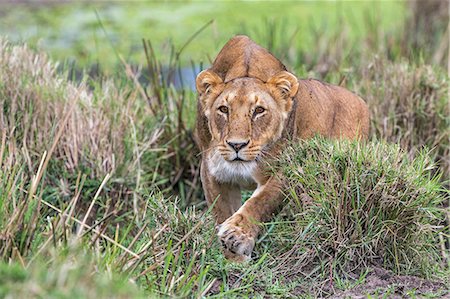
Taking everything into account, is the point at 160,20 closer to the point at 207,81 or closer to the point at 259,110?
the point at 207,81

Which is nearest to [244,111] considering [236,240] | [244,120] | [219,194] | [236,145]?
[244,120]

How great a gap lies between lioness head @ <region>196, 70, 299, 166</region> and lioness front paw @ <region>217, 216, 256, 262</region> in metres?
0.32

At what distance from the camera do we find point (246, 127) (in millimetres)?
5020

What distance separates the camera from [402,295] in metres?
4.69

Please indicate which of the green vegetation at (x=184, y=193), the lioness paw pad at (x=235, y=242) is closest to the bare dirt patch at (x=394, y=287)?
the green vegetation at (x=184, y=193)

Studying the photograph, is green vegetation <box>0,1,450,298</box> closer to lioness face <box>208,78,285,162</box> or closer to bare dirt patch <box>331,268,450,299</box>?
bare dirt patch <box>331,268,450,299</box>

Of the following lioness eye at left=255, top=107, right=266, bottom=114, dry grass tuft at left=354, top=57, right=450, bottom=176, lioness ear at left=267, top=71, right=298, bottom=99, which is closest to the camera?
lioness eye at left=255, top=107, right=266, bottom=114

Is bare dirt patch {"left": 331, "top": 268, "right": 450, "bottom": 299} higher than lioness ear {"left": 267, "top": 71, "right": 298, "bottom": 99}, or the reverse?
lioness ear {"left": 267, "top": 71, "right": 298, "bottom": 99}

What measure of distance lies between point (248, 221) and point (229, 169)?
304mm

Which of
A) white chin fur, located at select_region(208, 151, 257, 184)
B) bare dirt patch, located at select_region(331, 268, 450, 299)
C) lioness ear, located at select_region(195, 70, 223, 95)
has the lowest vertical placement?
bare dirt patch, located at select_region(331, 268, 450, 299)

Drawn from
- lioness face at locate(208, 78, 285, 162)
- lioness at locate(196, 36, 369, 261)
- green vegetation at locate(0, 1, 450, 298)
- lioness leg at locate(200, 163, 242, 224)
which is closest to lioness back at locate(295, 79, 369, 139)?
lioness at locate(196, 36, 369, 261)

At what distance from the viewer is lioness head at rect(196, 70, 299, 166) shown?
5016 mm

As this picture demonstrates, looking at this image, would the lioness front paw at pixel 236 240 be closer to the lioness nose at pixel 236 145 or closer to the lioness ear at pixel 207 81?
the lioness nose at pixel 236 145

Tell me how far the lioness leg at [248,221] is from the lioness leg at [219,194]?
21 cm
